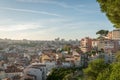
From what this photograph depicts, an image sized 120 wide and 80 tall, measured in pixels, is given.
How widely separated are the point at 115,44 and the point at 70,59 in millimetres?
13277

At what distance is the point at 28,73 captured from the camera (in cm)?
4794

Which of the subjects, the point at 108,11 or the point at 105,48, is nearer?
the point at 108,11

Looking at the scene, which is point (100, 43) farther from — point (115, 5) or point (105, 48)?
point (115, 5)

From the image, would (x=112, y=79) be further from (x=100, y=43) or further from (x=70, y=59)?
(x=100, y=43)

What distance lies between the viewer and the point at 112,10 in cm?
1154

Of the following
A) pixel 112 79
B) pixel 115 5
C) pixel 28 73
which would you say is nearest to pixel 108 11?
pixel 115 5

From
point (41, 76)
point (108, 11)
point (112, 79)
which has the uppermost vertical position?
point (108, 11)

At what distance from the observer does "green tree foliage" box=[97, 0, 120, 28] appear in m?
11.0

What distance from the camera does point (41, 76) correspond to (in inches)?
1999

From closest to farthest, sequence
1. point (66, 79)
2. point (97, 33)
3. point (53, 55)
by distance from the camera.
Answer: point (66, 79), point (97, 33), point (53, 55)

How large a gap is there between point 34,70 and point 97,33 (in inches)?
807

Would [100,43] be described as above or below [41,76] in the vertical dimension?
above

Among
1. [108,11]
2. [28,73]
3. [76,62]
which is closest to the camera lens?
[108,11]

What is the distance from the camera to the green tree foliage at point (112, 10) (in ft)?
36.1
